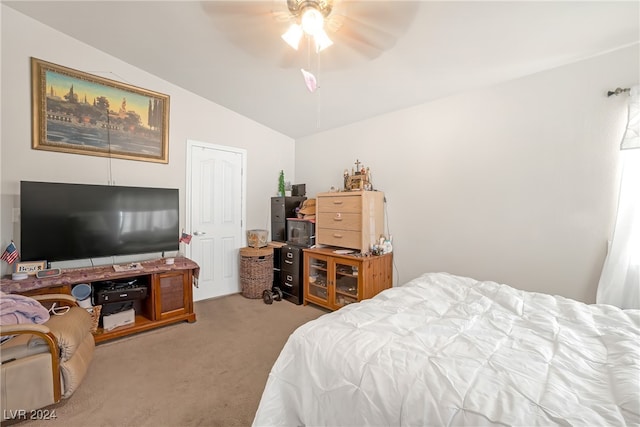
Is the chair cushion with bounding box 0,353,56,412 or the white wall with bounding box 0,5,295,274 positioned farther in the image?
the white wall with bounding box 0,5,295,274

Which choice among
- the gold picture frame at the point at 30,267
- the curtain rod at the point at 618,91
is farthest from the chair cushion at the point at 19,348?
→ the curtain rod at the point at 618,91

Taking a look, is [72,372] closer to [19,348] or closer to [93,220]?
[19,348]

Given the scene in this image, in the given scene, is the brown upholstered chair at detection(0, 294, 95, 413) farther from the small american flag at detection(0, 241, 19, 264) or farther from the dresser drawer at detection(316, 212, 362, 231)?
the dresser drawer at detection(316, 212, 362, 231)

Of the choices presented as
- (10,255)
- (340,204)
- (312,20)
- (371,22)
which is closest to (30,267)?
(10,255)

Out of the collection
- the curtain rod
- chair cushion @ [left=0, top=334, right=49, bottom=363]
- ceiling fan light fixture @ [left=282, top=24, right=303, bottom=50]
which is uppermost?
ceiling fan light fixture @ [left=282, top=24, right=303, bottom=50]

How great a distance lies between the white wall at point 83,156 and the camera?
2305mm

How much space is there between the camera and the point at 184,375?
1.96m

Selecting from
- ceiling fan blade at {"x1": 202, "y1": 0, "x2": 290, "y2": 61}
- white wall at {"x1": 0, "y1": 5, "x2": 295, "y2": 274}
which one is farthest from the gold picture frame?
ceiling fan blade at {"x1": 202, "y1": 0, "x2": 290, "y2": 61}

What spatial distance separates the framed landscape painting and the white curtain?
4217 millimetres

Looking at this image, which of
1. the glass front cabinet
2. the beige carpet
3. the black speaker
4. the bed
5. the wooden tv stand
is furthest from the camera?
the black speaker

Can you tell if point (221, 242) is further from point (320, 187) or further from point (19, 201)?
point (19, 201)

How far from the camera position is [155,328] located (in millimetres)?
2682

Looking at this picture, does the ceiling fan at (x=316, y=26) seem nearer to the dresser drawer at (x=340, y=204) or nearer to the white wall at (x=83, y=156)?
the dresser drawer at (x=340, y=204)

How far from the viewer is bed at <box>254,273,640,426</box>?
78cm
